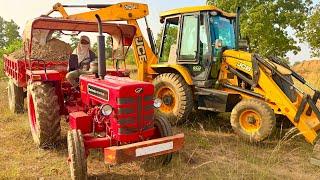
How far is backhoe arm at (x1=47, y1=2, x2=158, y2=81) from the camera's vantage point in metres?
8.30

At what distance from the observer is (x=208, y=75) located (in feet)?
24.6

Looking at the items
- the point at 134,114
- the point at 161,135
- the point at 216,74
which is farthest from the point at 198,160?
the point at 216,74

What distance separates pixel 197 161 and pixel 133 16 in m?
4.26

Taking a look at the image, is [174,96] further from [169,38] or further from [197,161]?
[197,161]

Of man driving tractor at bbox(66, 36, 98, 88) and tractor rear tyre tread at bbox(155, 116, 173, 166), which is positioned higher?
man driving tractor at bbox(66, 36, 98, 88)

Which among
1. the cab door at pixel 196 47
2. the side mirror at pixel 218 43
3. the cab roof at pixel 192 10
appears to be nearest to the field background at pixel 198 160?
the cab door at pixel 196 47

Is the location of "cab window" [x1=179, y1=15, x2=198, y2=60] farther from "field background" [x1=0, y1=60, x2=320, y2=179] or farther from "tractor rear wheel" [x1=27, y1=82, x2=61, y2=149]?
"tractor rear wheel" [x1=27, y1=82, x2=61, y2=149]

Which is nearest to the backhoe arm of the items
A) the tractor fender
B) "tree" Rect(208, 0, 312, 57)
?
the tractor fender

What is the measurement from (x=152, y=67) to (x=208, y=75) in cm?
142

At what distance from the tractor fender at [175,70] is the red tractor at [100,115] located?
2044 millimetres

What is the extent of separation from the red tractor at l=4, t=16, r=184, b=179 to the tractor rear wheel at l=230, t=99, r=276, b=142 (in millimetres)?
1912

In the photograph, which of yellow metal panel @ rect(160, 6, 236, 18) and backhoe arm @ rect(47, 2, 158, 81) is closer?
yellow metal panel @ rect(160, 6, 236, 18)

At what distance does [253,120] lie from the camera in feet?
21.2

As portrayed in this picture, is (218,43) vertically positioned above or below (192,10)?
below
